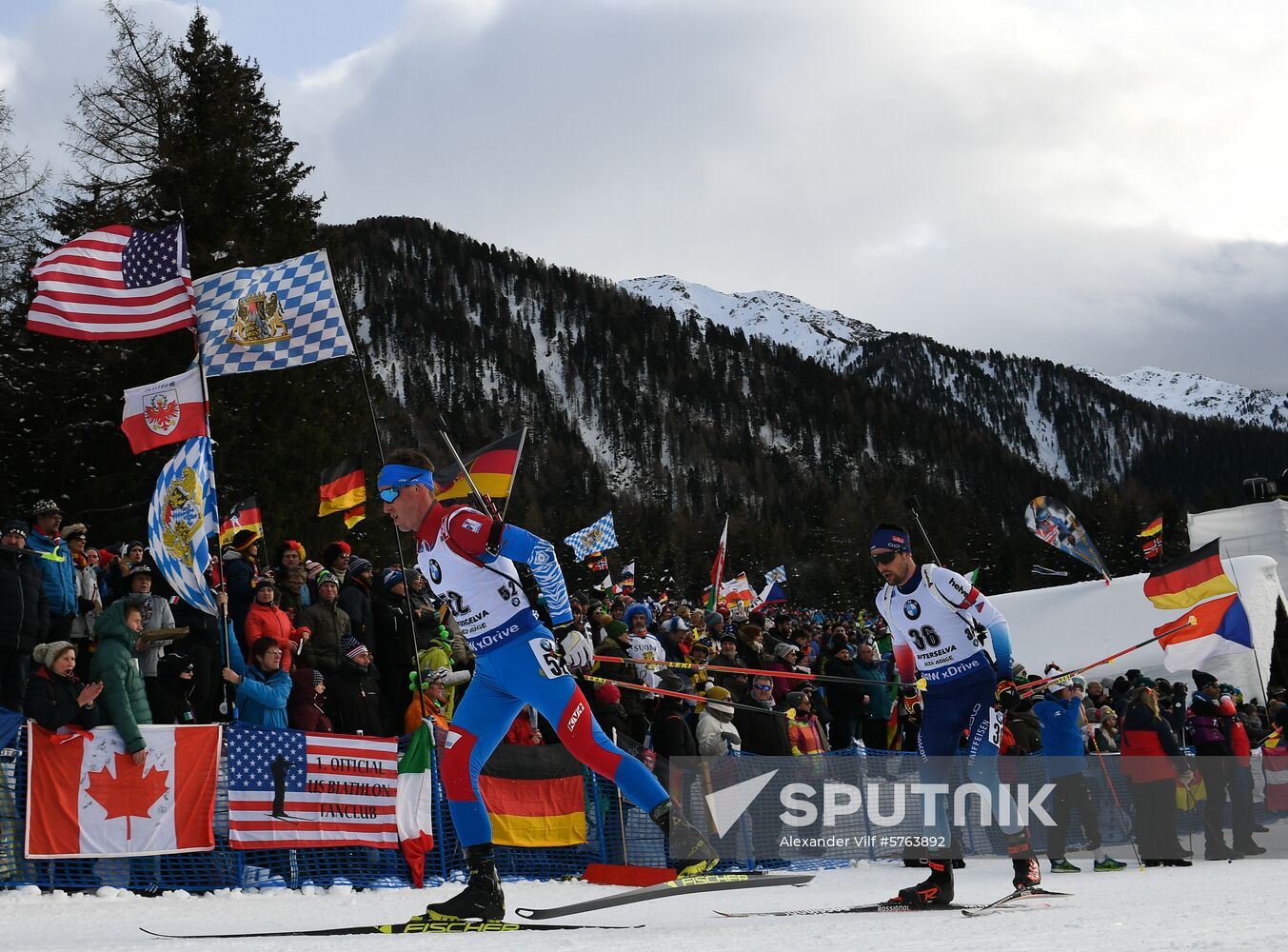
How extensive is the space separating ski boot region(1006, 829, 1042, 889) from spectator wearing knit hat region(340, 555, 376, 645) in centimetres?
577


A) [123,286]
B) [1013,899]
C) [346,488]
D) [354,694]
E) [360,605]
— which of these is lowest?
[1013,899]

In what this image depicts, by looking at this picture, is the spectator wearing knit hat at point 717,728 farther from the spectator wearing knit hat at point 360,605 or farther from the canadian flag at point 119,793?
the canadian flag at point 119,793

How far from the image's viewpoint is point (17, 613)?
905cm

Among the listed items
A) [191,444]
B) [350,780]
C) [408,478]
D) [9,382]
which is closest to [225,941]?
[408,478]

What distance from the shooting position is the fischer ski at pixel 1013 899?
562 centimetres

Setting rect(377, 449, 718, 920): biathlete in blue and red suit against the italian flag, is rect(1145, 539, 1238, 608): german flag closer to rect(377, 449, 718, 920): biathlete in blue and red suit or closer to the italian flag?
the italian flag

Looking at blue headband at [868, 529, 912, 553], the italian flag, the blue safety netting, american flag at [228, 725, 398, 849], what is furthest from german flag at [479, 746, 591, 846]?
blue headband at [868, 529, 912, 553]

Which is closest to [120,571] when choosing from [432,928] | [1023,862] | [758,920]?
[432,928]

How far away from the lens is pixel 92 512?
20203 mm

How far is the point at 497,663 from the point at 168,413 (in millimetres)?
6134

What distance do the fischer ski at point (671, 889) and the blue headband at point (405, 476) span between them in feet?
6.67

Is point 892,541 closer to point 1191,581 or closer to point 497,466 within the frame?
point 497,466

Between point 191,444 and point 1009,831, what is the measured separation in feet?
23.4

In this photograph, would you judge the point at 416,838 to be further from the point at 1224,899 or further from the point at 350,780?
the point at 1224,899
